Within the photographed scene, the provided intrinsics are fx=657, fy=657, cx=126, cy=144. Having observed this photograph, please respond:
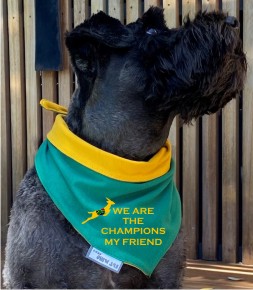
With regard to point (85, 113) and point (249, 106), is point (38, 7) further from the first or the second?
point (85, 113)

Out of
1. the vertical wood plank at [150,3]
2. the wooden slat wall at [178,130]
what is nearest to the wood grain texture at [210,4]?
the wooden slat wall at [178,130]

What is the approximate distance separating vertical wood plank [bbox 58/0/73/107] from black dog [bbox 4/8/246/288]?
2.02m

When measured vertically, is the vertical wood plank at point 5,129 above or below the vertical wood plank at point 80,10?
below

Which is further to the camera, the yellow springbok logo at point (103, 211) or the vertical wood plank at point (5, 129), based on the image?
the vertical wood plank at point (5, 129)

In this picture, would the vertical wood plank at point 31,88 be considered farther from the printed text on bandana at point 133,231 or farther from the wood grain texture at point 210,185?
the printed text on bandana at point 133,231

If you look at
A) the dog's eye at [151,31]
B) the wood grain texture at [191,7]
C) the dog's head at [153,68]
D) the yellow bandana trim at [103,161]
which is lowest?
the yellow bandana trim at [103,161]

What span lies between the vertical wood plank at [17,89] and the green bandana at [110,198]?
2.29 m

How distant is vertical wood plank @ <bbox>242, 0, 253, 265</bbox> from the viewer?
4598 mm

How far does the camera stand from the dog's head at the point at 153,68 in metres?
2.85

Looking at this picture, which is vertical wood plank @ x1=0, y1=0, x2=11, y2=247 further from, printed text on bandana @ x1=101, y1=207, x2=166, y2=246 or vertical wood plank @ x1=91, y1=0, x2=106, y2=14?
printed text on bandana @ x1=101, y1=207, x2=166, y2=246

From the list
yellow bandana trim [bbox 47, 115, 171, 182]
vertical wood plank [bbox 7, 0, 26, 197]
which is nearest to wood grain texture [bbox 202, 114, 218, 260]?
vertical wood plank [bbox 7, 0, 26, 197]

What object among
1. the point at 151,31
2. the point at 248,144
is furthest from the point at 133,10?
the point at 151,31

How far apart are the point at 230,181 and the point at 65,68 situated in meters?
1.55

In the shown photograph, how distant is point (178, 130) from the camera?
490 cm
